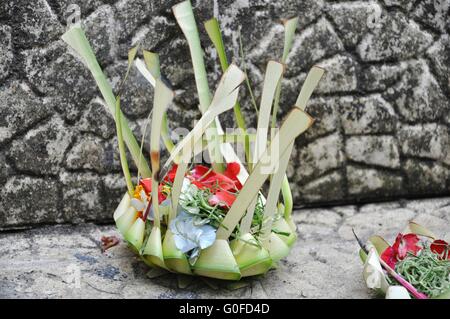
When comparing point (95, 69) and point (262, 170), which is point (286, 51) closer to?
point (262, 170)

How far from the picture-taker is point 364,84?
193cm

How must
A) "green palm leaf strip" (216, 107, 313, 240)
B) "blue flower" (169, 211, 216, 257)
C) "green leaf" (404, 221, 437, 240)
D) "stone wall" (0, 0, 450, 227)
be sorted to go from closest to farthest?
"green palm leaf strip" (216, 107, 313, 240) → "blue flower" (169, 211, 216, 257) → "green leaf" (404, 221, 437, 240) → "stone wall" (0, 0, 450, 227)

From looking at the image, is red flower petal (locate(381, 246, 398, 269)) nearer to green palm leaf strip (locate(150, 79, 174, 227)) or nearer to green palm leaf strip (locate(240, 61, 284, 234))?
green palm leaf strip (locate(240, 61, 284, 234))

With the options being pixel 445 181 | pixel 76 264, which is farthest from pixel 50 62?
pixel 445 181

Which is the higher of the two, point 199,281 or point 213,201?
point 213,201

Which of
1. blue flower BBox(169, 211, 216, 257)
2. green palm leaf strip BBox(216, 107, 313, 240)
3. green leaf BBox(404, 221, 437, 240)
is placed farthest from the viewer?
green leaf BBox(404, 221, 437, 240)

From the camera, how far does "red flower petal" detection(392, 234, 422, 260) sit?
1455 mm

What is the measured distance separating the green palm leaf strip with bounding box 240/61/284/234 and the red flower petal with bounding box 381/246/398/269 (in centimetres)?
31

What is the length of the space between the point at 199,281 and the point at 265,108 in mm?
414

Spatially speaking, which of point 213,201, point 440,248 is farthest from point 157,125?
point 440,248

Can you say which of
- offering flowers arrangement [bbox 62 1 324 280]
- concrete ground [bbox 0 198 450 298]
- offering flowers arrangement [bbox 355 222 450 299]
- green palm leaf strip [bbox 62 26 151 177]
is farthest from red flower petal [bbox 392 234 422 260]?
green palm leaf strip [bbox 62 26 151 177]

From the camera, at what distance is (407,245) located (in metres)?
1.47

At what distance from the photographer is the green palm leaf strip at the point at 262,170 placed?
4.12 ft

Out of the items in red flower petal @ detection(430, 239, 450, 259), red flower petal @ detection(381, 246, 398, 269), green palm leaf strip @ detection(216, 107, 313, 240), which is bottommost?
red flower petal @ detection(430, 239, 450, 259)
